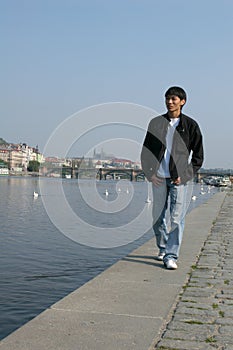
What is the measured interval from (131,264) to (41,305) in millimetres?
1245

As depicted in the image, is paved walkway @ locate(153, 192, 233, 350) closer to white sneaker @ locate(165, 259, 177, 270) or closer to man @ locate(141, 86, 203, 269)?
white sneaker @ locate(165, 259, 177, 270)

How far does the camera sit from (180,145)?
601cm

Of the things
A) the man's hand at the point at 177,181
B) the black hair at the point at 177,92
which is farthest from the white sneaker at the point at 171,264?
the black hair at the point at 177,92

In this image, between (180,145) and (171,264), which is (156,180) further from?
(171,264)

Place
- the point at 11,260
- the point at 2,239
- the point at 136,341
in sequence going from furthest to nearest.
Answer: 1. the point at 2,239
2. the point at 11,260
3. the point at 136,341

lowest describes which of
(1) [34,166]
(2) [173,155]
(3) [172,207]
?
(1) [34,166]

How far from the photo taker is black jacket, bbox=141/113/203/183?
6016 mm

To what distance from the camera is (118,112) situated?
7.23m

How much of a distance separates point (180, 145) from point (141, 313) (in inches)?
98.8

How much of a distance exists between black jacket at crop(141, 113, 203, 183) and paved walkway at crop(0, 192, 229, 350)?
123 cm

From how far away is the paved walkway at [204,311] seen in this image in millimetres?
3461

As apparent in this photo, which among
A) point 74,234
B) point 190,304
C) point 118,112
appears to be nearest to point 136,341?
point 190,304

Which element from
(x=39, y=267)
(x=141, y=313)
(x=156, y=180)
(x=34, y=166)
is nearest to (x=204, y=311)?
(x=141, y=313)

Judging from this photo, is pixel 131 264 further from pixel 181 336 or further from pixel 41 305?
pixel 181 336
